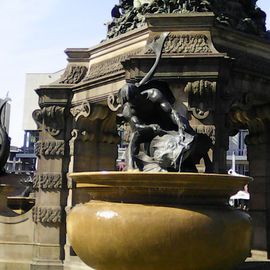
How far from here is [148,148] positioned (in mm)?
6555

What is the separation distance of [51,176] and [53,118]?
50.5 inches

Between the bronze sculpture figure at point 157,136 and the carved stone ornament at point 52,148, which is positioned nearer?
the bronze sculpture figure at point 157,136

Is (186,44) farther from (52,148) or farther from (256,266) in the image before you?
(52,148)

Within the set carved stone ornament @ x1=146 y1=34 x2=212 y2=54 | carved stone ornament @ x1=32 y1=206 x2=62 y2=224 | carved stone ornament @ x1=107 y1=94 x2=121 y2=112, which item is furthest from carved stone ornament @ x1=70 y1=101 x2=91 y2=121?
carved stone ornament @ x1=146 y1=34 x2=212 y2=54

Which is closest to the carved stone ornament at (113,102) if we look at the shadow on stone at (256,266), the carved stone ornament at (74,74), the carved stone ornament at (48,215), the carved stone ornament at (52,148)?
the carved stone ornament at (74,74)

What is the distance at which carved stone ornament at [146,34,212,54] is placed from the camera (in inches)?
374

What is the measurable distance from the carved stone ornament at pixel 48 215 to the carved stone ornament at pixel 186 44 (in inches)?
176

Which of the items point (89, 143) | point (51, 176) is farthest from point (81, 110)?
point (51, 176)

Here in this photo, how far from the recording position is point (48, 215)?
12102 mm

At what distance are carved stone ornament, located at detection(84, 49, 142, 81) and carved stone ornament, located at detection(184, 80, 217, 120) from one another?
1.61 m

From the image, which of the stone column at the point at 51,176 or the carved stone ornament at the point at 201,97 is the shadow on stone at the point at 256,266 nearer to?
the carved stone ornament at the point at 201,97

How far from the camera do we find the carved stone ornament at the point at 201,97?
30.0 ft

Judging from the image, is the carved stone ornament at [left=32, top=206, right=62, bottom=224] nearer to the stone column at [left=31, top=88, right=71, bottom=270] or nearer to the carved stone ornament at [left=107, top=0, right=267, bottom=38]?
the stone column at [left=31, top=88, right=71, bottom=270]

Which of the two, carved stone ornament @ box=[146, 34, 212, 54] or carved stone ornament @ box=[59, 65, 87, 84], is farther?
carved stone ornament @ box=[59, 65, 87, 84]
